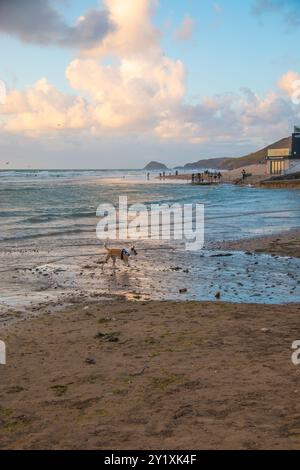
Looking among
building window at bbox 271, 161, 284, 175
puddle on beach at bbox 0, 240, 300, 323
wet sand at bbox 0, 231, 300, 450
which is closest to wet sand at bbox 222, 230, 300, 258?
puddle on beach at bbox 0, 240, 300, 323

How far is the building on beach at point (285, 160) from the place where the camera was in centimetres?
7275

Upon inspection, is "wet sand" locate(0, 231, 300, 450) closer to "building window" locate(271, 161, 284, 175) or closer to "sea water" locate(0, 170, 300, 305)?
"sea water" locate(0, 170, 300, 305)

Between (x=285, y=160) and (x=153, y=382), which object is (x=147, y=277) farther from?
(x=285, y=160)

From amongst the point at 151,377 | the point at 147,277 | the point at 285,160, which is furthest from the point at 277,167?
the point at 151,377

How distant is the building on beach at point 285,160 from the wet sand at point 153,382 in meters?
67.5

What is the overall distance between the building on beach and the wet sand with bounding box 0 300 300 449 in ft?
222

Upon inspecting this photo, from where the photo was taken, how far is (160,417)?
4.80 meters

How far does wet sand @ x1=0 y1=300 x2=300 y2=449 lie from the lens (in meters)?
4.44

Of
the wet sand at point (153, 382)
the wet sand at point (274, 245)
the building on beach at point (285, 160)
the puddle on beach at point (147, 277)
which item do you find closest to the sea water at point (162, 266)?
the puddle on beach at point (147, 277)

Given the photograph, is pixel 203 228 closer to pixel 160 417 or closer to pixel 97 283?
pixel 97 283

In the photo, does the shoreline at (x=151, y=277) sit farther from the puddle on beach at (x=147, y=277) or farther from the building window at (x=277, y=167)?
the building window at (x=277, y=167)

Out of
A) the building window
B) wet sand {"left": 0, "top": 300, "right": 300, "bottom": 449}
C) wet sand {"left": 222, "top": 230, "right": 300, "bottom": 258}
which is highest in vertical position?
the building window
